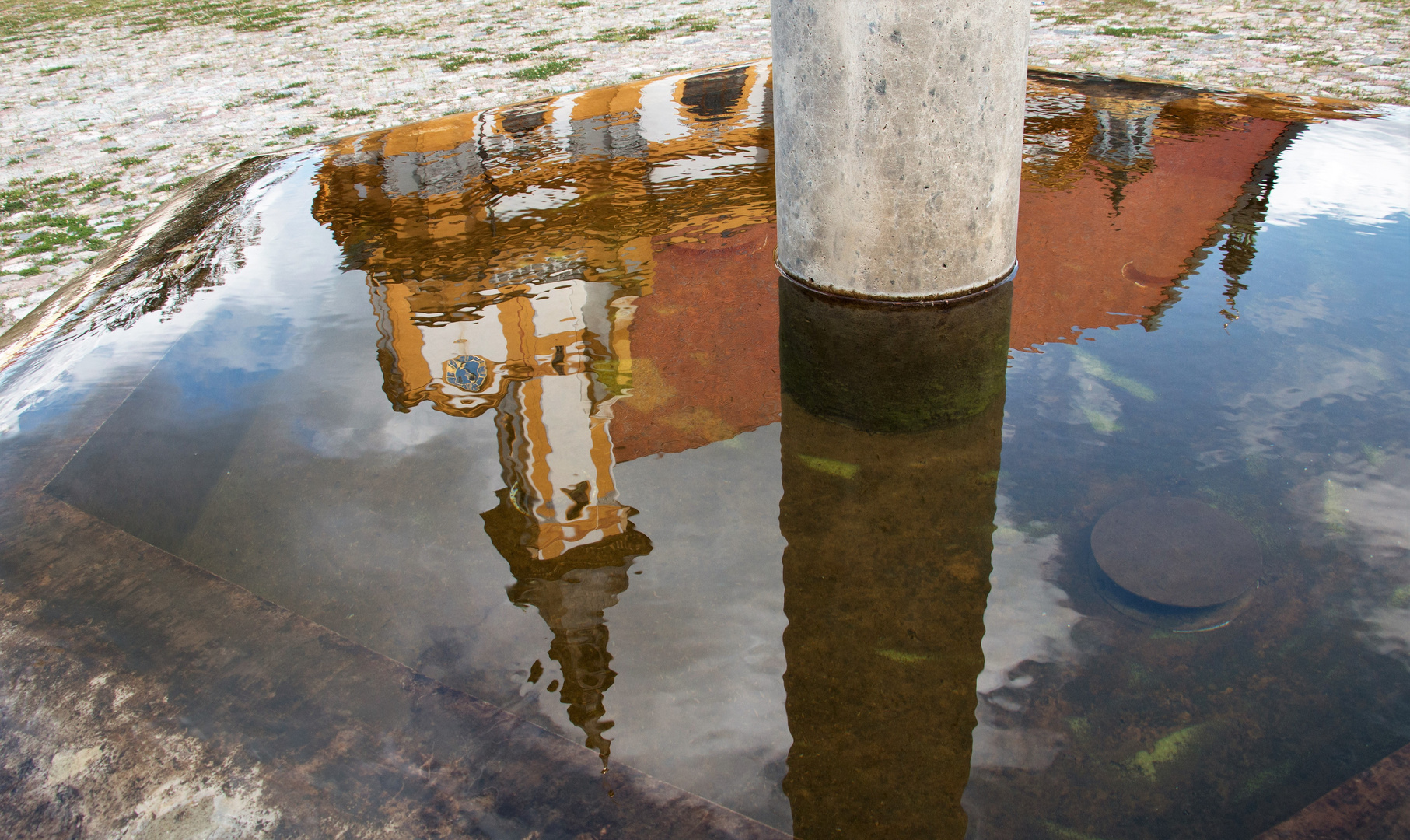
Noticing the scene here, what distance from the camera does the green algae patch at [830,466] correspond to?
3.47m

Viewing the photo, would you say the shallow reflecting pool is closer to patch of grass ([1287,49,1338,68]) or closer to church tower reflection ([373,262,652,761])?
church tower reflection ([373,262,652,761])

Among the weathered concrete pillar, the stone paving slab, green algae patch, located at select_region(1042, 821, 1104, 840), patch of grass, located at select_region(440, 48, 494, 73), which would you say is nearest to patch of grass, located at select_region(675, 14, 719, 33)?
patch of grass, located at select_region(440, 48, 494, 73)

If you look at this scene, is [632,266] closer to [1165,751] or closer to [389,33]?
[1165,751]

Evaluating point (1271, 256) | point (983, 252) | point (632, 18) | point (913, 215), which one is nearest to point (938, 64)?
point (913, 215)

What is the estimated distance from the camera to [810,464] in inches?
139

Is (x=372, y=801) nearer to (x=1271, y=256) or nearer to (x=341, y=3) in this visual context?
(x=1271, y=256)

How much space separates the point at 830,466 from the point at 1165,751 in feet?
4.93

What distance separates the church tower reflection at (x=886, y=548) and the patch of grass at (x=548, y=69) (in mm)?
7247

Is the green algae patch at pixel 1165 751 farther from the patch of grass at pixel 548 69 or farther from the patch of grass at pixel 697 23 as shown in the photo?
the patch of grass at pixel 697 23

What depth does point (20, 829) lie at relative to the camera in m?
2.43

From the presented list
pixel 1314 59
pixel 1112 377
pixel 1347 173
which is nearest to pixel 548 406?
pixel 1112 377

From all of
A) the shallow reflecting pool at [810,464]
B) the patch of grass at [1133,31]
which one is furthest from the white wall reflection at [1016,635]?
the patch of grass at [1133,31]

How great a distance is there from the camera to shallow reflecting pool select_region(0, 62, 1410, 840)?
8.21 ft

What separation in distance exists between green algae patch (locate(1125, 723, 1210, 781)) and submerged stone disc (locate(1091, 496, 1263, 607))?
0.46 metres
